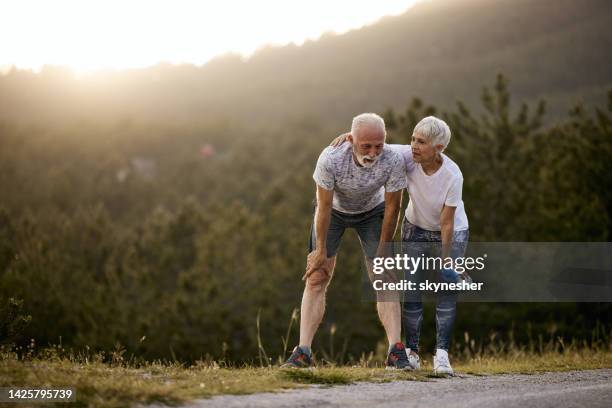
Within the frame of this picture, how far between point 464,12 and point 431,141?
5867 inches

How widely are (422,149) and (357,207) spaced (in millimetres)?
698

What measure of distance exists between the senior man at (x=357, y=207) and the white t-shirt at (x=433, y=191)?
24cm

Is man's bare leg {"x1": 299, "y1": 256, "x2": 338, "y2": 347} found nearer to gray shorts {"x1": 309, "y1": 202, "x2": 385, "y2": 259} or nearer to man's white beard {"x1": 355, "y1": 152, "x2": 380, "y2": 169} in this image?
gray shorts {"x1": 309, "y1": 202, "x2": 385, "y2": 259}

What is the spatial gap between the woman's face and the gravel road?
169 cm

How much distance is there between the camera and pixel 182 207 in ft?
95.4

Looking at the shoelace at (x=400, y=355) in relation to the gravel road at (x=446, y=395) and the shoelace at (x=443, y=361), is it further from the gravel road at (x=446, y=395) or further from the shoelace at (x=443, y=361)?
the gravel road at (x=446, y=395)

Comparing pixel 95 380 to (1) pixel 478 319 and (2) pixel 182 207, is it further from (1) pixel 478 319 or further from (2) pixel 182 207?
(2) pixel 182 207

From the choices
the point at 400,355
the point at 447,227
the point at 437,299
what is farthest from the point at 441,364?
the point at 447,227

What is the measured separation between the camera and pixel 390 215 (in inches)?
211

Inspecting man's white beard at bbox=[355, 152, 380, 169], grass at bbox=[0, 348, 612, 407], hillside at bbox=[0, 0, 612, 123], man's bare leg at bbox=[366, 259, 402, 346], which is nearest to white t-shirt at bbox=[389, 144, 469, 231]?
man's white beard at bbox=[355, 152, 380, 169]

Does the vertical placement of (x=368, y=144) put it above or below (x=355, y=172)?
above

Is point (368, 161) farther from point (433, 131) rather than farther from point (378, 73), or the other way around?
point (378, 73)

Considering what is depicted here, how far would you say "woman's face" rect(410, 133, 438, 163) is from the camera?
5.37 meters

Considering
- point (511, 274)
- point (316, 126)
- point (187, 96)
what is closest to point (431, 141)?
point (511, 274)
